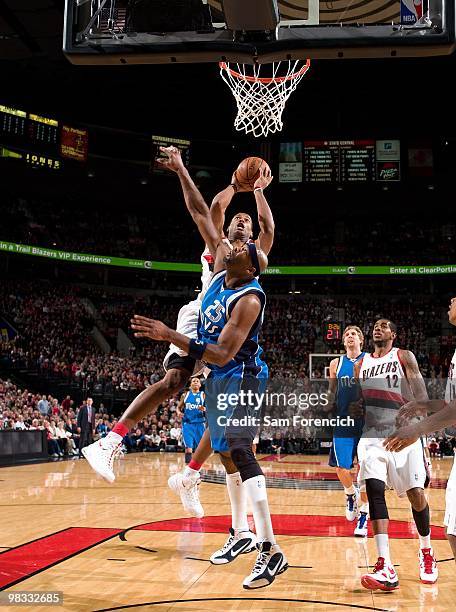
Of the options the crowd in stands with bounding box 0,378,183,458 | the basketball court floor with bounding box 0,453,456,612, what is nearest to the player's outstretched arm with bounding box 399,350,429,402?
the basketball court floor with bounding box 0,453,456,612

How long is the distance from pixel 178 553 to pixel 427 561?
1935 millimetres

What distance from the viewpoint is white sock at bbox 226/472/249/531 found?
5262mm

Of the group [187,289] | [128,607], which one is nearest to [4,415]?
[128,607]

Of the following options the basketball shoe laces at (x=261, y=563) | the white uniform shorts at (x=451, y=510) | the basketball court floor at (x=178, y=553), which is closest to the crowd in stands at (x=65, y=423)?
the basketball court floor at (x=178, y=553)

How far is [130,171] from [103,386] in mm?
8680

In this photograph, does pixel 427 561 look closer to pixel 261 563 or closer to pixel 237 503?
pixel 261 563

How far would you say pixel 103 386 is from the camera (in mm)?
22359

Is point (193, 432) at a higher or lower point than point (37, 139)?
lower

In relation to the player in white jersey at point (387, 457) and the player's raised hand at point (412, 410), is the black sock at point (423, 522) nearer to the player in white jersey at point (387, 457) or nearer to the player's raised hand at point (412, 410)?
the player in white jersey at point (387, 457)

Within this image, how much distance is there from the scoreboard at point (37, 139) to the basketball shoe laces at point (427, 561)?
2051 centimetres

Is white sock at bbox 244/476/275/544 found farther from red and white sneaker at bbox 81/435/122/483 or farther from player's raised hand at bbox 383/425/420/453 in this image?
player's raised hand at bbox 383/425/420/453

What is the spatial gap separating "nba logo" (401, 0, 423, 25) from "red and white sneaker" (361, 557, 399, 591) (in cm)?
382

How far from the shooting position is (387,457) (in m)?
4.96

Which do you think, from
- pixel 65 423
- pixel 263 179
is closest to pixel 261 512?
pixel 263 179
